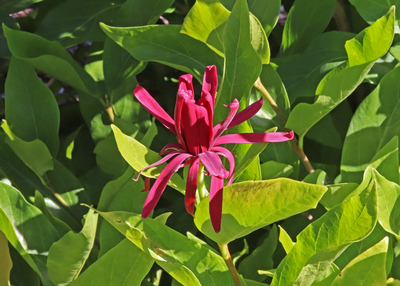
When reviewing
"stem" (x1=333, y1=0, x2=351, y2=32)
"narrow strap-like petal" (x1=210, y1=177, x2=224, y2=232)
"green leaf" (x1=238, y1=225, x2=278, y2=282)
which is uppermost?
"stem" (x1=333, y1=0, x2=351, y2=32)

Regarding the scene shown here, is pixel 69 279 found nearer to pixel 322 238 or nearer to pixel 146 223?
pixel 146 223

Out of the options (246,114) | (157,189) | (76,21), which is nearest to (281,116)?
(246,114)

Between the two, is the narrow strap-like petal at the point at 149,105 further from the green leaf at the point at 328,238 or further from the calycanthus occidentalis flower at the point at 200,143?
the green leaf at the point at 328,238

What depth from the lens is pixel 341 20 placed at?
2.90 ft

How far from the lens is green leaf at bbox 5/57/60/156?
748mm

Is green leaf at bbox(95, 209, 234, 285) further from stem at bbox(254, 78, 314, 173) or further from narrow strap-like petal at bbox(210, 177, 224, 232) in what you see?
stem at bbox(254, 78, 314, 173)

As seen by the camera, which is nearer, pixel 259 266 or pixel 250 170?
pixel 250 170

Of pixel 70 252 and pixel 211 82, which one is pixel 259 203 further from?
pixel 70 252

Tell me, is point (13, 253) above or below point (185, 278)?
below

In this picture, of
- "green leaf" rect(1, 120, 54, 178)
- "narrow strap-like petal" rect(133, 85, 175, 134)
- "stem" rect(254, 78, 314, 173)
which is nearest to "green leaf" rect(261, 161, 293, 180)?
"stem" rect(254, 78, 314, 173)

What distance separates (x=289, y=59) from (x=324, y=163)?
21cm

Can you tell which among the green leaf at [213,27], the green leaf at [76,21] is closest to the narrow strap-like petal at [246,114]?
the green leaf at [213,27]

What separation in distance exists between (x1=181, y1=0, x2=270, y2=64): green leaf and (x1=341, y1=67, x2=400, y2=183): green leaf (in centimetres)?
19

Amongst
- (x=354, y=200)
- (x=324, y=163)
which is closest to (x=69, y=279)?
(x=354, y=200)
